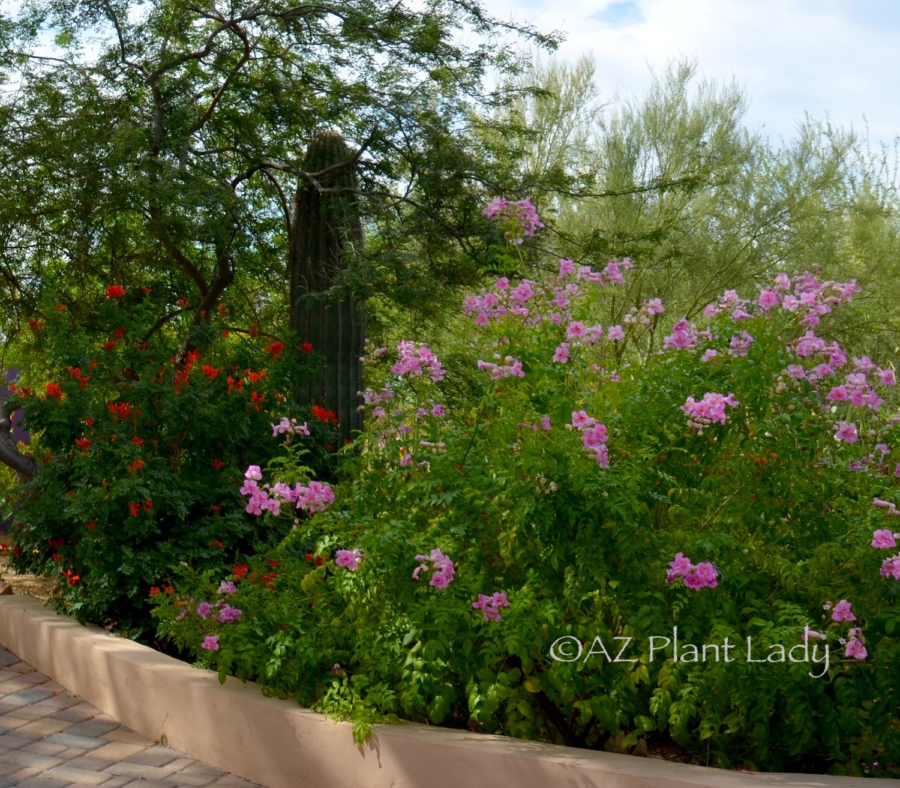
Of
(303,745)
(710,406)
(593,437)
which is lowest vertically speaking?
(303,745)

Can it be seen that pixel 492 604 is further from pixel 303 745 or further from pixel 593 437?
pixel 303 745

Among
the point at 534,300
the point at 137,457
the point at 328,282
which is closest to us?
the point at 534,300

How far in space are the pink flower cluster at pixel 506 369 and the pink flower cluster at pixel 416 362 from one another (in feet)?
1.02

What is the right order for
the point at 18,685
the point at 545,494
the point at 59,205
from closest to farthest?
the point at 545,494, the point at 18,685, the point at 59,205

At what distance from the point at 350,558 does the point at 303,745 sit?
776 mm

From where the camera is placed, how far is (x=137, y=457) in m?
5.68

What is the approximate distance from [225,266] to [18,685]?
12.9 ft

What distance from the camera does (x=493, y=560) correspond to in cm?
385

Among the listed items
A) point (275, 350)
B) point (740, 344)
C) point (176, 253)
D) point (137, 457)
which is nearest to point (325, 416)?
point (275, 350)

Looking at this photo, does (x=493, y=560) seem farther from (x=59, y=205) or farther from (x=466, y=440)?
(x=59, y=205)

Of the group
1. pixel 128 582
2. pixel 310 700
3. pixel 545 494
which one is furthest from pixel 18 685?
pixel 545 494

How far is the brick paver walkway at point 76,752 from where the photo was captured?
396 centimetres

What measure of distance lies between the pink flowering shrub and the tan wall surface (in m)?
0.12

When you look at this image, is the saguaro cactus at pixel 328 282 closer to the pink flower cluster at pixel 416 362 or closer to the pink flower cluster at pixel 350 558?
the pink flower cluster at pixel 416 362
